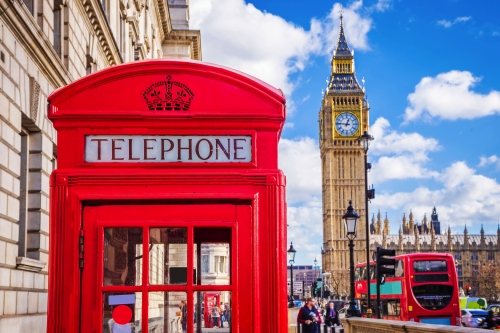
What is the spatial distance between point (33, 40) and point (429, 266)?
18840 millimetres

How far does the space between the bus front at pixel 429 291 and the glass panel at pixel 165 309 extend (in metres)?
23.6

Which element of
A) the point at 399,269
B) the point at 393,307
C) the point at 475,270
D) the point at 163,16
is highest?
the point at 163,16

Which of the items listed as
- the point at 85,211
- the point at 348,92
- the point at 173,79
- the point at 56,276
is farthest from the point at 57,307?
the point at 348,92

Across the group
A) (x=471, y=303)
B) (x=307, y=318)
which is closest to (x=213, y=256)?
(x=307, y=318)

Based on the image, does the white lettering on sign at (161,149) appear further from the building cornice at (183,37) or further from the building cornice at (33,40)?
the building cornice at (183,37)

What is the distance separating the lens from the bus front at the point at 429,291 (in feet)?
87.2

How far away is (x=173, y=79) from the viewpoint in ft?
13.1

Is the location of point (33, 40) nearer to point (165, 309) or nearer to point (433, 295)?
point (165, 309)

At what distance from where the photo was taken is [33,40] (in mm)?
10984

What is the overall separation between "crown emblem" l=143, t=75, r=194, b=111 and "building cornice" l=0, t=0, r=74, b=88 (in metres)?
6.02

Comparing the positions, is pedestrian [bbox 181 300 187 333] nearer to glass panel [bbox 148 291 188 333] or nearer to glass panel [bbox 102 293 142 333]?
glass panel [bbox 148 291 188 333]

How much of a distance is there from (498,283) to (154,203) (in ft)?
324

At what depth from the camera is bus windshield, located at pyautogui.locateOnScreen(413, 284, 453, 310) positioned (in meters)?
26.6

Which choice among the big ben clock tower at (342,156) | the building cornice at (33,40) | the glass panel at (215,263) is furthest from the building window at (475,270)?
the glass panel at (215,263)
